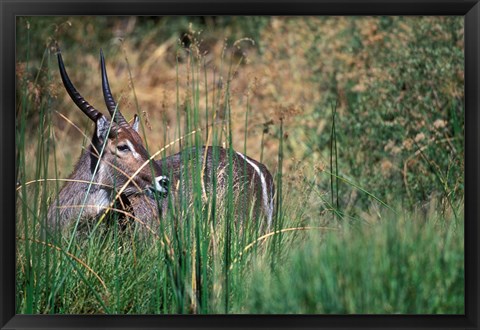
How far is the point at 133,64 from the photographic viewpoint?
30.6 feet

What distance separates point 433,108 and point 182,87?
2603mm

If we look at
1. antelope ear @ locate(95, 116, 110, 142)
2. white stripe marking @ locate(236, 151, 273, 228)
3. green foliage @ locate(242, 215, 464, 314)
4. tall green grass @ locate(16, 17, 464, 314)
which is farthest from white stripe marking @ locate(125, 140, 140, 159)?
green foliage @ locate(242, 215, 464, 314)

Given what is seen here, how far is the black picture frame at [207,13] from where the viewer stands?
382 cm

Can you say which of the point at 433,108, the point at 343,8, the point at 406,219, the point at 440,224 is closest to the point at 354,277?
the point at 406,219

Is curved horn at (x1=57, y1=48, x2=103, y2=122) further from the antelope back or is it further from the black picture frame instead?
the black picture frame

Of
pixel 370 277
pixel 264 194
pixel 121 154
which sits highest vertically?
pixel 121 154

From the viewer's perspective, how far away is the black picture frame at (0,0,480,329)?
12.5 feet

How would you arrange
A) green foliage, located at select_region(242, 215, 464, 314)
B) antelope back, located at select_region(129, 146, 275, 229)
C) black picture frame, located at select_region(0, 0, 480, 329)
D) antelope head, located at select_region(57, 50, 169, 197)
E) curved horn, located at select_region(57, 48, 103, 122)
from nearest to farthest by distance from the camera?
green foliage, located at select_region(242, 215, 464, 314), black picture frame, located at select_region(0, 0, 480, 329), antelope back, located at select_region(129, 146, 275, 229), curved horn, located at select_region(57, 48, 103, 122), antelope head, located at select_region(57, 50, 169, 197)

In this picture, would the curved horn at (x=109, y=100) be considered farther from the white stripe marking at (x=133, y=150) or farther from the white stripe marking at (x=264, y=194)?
the white stripe marking at (x=264, y=194)

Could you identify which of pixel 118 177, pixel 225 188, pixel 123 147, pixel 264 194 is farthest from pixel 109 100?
pixel 264 194

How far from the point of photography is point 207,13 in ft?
13.1

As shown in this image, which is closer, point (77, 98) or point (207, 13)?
point (207, 13)

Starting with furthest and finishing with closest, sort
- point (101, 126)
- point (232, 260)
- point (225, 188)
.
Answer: point (101, 126)
point (225, 188)
point (232, 260)

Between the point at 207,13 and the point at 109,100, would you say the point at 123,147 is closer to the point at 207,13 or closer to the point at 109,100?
the point at 109,100
